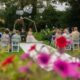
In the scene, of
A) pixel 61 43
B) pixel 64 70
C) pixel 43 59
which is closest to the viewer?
pixel 64 70

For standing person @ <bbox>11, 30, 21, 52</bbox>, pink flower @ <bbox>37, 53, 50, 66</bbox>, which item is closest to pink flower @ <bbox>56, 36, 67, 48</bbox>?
pink flower @ <bbox>37, 53, 50, 66</bbox>

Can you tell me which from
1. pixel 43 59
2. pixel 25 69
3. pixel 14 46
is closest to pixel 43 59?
pixel 43 59

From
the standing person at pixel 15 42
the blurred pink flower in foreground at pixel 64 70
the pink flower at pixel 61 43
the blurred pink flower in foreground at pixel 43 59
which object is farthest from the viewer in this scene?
the standing person at pixel 15 42

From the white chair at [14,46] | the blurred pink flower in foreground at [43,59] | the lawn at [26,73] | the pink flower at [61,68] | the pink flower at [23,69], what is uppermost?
the blurred pink flower in foreground at [43,59]

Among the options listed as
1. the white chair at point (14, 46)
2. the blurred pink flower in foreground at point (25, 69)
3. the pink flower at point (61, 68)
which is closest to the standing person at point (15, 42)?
the white chair at point (14, 46)

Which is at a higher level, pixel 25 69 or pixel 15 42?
pixel 25 69

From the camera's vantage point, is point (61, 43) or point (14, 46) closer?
point (61, 43)

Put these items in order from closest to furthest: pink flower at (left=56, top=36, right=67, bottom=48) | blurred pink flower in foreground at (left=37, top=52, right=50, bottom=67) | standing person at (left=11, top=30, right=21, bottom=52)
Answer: blurred pink flower in foreground at (left=37, top=52, right=50, bottom=67)
pink flower at (left=56, top=36, right=67, bottom=48)
standing person at (left=11, top=30, right=21, bottom=52)

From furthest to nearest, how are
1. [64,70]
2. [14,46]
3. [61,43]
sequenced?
[14,46]
[61,43]
[64,70]

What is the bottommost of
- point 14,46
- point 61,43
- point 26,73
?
point 14,46

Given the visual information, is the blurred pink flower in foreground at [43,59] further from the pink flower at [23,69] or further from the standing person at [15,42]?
the standing person at [15,42]

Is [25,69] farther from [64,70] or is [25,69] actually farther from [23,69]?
[64,70]

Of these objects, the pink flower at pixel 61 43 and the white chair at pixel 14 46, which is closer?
the pink flower at pixel 61 43

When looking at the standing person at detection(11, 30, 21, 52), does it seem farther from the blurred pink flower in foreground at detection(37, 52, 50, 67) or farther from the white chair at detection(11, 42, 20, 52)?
the blurred pink flower in foreground at detection(37, 52, 50, 67)
